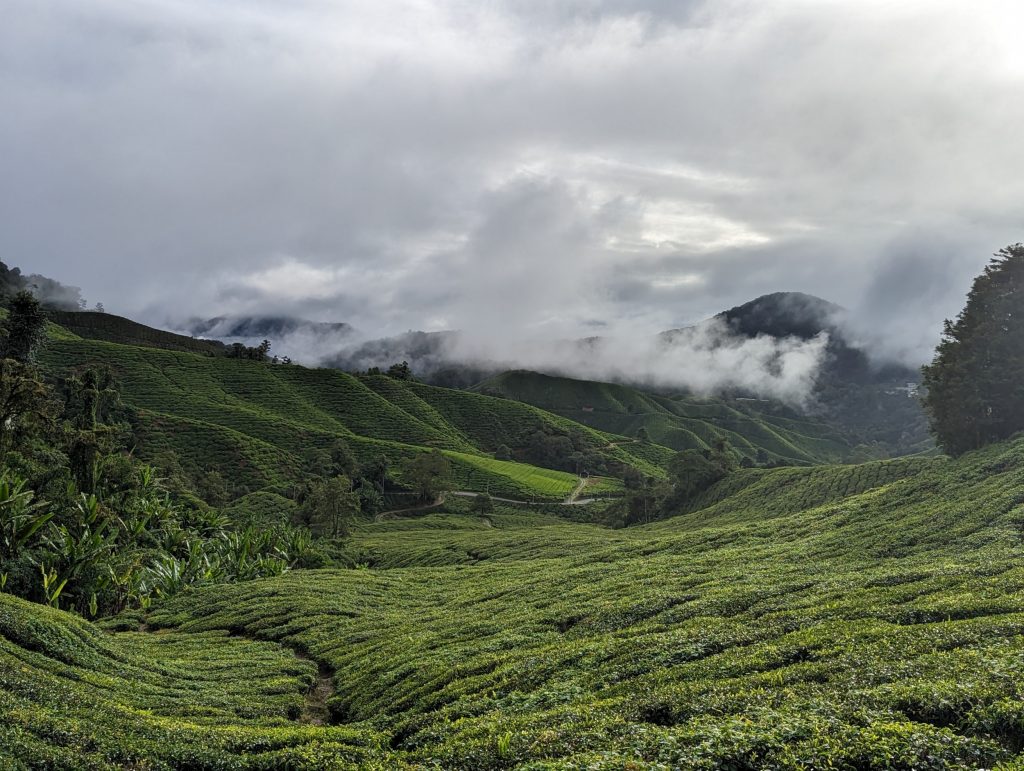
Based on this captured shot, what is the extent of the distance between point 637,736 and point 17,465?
2380 inches

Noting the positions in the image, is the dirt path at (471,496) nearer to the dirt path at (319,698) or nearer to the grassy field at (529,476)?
the grassy field at (529,476)

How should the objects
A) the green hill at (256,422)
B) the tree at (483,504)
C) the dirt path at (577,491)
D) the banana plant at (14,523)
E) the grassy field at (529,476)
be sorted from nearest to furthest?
the banana plant at (14,523) < the green hill at (256,422) < the tree at (483,504) < the dirt path at (577,491) < the grassy field at (529,476)

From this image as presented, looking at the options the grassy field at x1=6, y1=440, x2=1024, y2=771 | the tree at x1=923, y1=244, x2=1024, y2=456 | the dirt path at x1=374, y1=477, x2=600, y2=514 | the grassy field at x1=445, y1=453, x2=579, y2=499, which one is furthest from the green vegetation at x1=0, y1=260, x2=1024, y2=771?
the grassy field at x1=445, y1=453, x2=579, y2=499

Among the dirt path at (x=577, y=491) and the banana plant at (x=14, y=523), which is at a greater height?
the banana plant at (x=14, y=523)

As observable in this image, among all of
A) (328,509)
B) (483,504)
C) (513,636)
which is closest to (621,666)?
A: (513,636)

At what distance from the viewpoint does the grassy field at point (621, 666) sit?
11.5 metres

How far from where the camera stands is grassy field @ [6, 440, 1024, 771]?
11.5 m

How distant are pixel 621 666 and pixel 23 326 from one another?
77078 millimetres

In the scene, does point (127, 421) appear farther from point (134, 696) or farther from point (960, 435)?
point (960, 435)

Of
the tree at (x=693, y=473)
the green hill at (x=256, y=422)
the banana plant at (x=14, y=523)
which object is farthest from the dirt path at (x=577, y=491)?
the banana plant at (x=14, y=523)

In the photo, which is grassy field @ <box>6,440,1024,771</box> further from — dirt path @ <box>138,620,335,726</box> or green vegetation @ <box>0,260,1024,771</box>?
dirt path @ <box>138,620,335,726</box>

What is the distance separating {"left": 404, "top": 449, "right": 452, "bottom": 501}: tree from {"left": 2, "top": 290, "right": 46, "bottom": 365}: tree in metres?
81.9

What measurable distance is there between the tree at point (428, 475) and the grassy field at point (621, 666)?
97.0m

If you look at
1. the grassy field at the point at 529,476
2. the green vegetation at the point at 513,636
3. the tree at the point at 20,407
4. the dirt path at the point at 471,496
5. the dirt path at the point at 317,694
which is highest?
the tree at the point at 20,407
